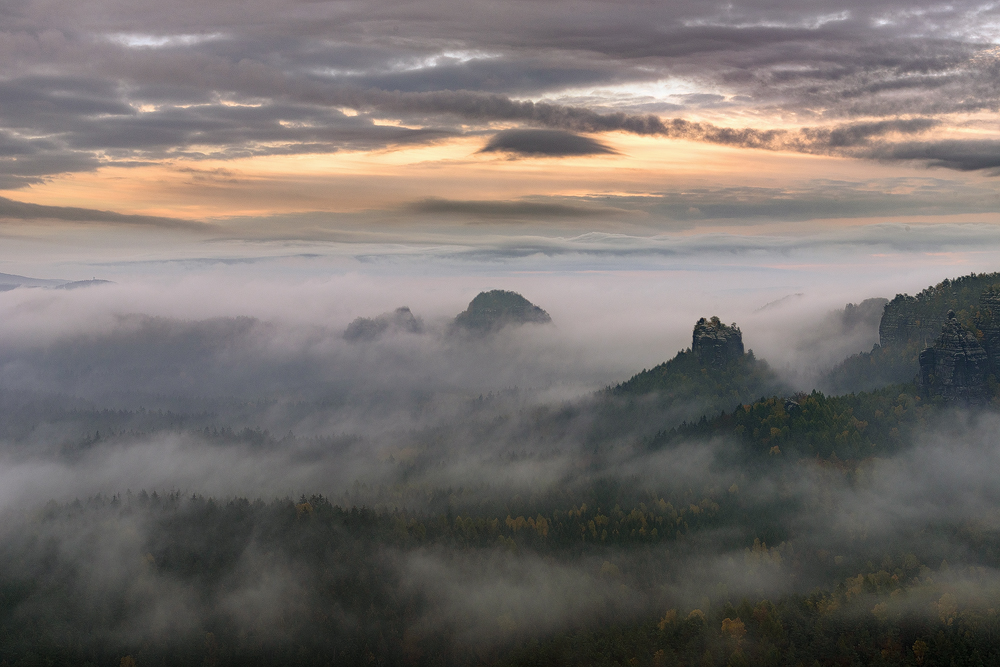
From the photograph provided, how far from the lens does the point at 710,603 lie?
194750 mm

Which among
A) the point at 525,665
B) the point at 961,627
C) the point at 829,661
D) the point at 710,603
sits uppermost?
the point at 961,627

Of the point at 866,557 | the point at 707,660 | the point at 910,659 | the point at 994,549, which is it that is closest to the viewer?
the point at 910,659

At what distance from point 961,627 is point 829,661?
29.1 meters

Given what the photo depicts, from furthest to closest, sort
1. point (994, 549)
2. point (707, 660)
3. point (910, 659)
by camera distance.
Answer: point (994, 549)
point (707, 660)
point (910, 659)

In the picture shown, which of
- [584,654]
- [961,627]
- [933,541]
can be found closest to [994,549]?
[933,541]

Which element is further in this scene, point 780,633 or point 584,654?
point 584,654

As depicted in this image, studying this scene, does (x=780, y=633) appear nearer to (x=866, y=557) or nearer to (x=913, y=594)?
(x=913, y=594)

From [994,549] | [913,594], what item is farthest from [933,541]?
[913,594]

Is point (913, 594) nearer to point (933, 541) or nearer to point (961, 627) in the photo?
point (961, 627)

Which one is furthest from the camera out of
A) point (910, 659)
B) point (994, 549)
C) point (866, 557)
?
point (866, 557)

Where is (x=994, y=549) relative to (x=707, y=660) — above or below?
above

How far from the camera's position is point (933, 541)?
195 meters

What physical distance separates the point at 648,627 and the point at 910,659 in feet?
228

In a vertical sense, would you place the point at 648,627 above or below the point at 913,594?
below
